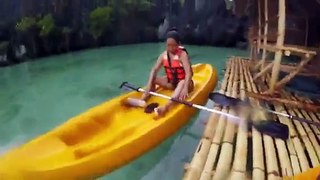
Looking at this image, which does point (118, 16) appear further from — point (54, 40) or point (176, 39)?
point (176, 39)

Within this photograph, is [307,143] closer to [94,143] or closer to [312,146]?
[312,146]

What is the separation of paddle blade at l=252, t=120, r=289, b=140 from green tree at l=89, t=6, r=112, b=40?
12.1 metres

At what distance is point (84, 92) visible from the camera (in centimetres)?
819

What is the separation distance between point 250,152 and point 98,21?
12.4 meters

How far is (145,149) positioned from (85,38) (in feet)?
39.1

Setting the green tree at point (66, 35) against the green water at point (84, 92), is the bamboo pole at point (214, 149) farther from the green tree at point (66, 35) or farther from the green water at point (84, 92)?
the green tree at point (66, 35)

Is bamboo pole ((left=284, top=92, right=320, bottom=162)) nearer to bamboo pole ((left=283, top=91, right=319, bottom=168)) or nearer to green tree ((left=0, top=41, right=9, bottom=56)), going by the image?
bamboo pole ((left=283, top=91, right=319, bottom=168))

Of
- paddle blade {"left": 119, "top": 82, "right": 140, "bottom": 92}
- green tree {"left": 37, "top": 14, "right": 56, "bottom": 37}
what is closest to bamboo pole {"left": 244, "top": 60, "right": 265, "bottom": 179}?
paddle blade {"left": 119, "top": 82, "right": 140, "bottom": 92}

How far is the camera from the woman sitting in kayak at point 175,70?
15.9ft

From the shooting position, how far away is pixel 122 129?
160 inches

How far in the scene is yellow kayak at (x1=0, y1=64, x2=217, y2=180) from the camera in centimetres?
318

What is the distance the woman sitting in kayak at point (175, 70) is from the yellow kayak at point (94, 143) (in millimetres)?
239

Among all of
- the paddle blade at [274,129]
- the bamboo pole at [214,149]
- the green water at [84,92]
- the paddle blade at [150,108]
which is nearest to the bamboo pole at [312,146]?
the paddle blade at [274,129]

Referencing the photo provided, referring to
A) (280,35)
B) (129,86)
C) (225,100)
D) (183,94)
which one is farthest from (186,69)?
(280,35)
